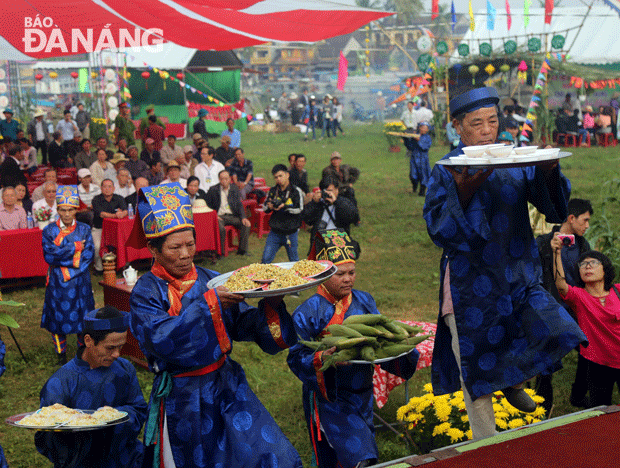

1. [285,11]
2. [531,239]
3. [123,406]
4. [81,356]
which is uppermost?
[285,11]

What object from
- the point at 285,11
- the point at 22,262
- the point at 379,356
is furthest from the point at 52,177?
the point at 379,356

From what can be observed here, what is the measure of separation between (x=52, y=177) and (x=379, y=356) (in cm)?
888

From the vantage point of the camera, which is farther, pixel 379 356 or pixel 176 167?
pixel 176 167

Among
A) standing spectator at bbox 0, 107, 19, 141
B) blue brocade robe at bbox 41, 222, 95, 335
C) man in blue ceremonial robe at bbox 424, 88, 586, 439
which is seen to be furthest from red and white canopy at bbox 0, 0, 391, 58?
standing spectator at bbox 0, 107, 19, 141

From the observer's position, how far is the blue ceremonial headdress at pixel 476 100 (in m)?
3.15

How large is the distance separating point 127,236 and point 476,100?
799cm

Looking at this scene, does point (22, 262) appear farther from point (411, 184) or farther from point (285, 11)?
point (411, 184)

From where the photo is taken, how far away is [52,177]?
1114cm

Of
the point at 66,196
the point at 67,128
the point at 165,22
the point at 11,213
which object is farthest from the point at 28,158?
the point at 66,196

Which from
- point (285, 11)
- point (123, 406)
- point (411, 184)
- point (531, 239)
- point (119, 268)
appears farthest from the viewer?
point (411, 184)

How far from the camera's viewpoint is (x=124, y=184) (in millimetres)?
11336

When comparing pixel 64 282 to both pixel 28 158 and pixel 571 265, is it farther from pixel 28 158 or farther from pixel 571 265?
pixel 28 158

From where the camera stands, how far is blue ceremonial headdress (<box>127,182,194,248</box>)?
3303mm

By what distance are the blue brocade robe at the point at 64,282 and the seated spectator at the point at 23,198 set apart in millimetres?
3302
